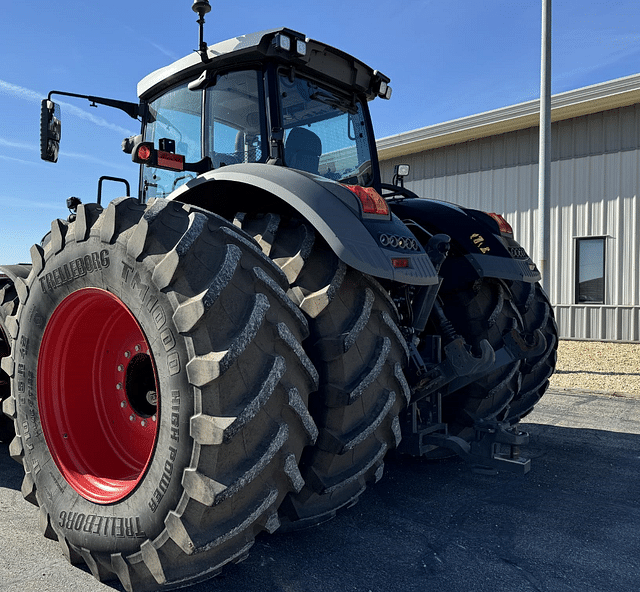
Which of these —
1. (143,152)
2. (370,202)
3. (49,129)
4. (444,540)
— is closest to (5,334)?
(49,129)

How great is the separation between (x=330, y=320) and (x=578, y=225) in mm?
11458

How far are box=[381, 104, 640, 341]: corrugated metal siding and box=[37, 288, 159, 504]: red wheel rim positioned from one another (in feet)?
37.3

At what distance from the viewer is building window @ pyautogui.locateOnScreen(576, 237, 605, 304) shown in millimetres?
11914

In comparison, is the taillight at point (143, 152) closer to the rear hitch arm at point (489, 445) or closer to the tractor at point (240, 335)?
the tractor at point (240, 335)

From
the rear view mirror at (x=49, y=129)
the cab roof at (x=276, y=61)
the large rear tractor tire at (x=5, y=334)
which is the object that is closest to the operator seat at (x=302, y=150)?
the cab roof at (x=276, y=61)

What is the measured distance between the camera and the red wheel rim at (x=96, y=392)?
2430 millimetres

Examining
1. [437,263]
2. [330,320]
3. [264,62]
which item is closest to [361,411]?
[330,320]

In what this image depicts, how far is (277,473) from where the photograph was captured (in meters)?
1.96

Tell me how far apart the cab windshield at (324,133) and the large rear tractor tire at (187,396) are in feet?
4.25

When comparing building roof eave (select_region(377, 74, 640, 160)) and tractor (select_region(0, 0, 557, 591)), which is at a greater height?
building roof eave (select_region(377, 74, 640, 160))

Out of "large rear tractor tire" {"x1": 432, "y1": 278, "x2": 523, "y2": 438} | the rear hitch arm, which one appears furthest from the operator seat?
the rear hitch arm

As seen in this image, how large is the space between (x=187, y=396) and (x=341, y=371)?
2.01 feet

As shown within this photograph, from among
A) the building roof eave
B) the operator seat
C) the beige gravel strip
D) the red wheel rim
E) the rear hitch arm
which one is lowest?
the beige gravel strip

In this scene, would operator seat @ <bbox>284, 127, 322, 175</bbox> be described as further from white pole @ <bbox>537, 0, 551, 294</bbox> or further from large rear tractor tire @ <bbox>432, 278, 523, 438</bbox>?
white pole @ <bbox>537, 0, 551, 294</bbox>
